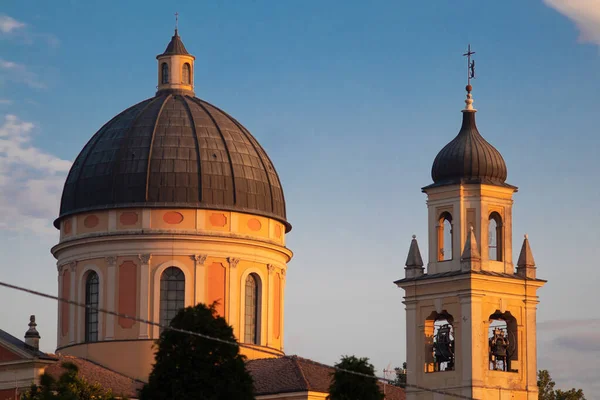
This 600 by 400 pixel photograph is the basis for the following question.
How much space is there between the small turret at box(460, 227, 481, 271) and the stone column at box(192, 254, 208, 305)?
41.3ft

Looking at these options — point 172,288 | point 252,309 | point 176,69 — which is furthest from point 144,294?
point 176,69

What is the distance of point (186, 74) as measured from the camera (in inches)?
2879

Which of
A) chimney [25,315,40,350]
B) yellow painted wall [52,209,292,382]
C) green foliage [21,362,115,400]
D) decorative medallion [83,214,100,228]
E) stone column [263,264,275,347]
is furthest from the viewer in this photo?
stone column [263,264,275,347]

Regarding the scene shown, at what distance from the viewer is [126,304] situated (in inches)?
2689

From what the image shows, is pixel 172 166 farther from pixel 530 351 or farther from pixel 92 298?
pixel 530 351

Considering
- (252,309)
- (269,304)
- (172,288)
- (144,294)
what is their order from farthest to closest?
(269,304)
(252,309)
(172,288)
(144,294)

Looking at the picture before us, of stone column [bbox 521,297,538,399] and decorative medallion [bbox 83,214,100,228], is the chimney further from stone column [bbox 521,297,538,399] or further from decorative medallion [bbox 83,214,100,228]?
stone column [bbox 521,297,538,399]

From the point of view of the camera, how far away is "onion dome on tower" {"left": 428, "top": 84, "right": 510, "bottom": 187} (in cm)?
5944

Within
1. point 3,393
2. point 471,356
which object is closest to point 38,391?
point 3,393

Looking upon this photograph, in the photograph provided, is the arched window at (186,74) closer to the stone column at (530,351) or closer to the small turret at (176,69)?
the small turret at (176,69)

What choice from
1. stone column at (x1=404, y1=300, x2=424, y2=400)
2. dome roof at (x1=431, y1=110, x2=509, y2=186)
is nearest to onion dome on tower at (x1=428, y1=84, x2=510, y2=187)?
dome roof at (x1=431, y1=110, x2=509, y2=186)

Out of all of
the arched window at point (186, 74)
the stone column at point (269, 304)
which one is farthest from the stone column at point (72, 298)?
the arched window at point (186, 74)

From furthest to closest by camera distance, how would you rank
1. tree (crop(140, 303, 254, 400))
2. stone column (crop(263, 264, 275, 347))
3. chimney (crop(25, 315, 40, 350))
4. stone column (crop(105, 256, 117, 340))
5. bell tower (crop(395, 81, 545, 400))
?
1. stone column (crop(263, 264, 275, 347))
2. stone column (crop(105, 256, 117, 340))
3. chimney (crop(25, 315, 40, 350))
4. bell tower (crop(395, 81, 545, 400))
5. tree (crop(140, 303, 254, 400))

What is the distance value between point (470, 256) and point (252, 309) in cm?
1345
